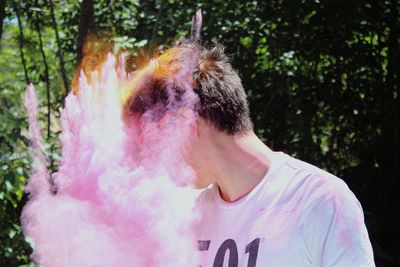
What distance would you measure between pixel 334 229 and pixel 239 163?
0.30 m

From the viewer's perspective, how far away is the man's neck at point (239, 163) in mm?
1470

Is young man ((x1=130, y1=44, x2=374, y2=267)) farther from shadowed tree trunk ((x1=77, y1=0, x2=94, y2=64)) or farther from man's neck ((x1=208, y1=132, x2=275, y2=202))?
shadowed tree trunk ((x1=77, y1=0, x2=94, y2=64))

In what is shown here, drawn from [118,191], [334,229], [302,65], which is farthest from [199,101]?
[302,65]

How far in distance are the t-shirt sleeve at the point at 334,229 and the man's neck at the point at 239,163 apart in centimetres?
18

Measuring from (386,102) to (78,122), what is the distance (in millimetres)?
3428

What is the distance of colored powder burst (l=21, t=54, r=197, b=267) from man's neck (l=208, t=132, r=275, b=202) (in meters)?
0.09

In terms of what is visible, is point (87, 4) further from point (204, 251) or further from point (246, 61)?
point (204, 251)

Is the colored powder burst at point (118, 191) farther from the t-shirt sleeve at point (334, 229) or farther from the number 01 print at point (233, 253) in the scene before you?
the t-shirt sleeve at point (334, 229)

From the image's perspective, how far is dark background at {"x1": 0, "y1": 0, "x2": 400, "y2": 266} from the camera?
4.11 m

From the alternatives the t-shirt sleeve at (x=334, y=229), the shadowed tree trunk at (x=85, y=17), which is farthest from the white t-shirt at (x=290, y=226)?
the shadowed tree trunk at (x=85, y=17)

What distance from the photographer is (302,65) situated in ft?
14.3

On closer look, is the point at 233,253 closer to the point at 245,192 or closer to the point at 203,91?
the point at 245,192

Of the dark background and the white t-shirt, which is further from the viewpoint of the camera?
the dark background

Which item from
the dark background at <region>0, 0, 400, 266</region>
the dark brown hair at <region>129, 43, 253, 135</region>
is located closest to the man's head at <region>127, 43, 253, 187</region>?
the dark brown hair at <region>129, 43, 253, 135</region>
